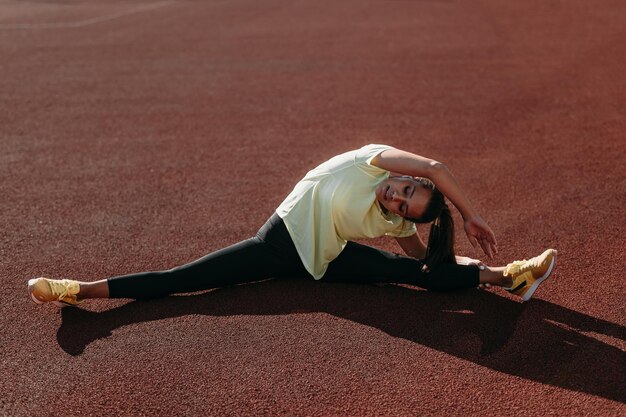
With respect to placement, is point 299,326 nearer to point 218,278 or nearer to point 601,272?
point 218,278

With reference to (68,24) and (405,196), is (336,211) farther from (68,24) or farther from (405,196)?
(68,24)

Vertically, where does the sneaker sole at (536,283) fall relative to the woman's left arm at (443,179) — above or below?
below

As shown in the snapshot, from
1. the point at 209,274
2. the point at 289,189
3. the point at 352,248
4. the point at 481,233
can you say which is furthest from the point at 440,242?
the point at 289,189

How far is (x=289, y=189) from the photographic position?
26.2 ft

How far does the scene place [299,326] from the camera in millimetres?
5531

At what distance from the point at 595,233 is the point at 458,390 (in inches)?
103

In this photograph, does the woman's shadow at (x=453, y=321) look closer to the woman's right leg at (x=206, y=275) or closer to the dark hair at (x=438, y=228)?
the woman's right leg at (x=206, y=275)

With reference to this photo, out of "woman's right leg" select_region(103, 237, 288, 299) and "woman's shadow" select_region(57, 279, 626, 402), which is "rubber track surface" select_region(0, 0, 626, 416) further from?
"woman's right leg" select_region(103, 237, 288, 299)

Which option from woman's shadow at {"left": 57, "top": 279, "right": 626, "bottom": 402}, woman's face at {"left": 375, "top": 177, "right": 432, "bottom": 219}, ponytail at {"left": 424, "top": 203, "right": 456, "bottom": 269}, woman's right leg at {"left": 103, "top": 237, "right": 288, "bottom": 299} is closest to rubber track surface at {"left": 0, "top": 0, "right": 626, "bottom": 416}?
woman's shadow at {"left": 57, "top": 279, "right": 626, "bottom": 402}

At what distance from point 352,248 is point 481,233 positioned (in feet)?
3.23

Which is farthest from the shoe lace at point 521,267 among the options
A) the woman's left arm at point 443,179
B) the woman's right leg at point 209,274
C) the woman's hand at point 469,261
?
the woman's right leg at point 209,274

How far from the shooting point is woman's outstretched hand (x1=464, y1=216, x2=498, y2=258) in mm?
5453

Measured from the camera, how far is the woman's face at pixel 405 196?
5.43 metres

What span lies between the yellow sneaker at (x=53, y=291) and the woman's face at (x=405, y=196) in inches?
87.7
